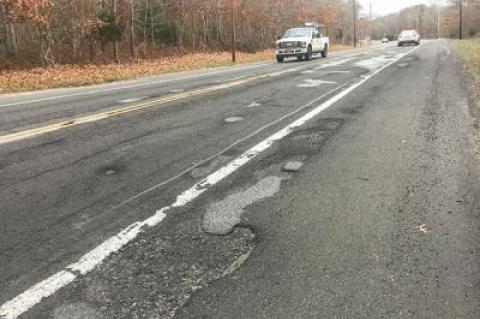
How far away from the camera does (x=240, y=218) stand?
3684mm

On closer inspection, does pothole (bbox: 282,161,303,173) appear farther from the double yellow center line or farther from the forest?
the forest

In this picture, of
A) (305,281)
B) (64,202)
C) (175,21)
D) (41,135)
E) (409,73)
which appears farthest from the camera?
(175,21)

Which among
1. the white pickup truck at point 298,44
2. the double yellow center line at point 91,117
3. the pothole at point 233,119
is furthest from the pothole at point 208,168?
the white pickup truck at point 298,44

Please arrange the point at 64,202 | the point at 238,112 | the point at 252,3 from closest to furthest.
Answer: the point at 64,202
the point at 238,112
the point at 252,3

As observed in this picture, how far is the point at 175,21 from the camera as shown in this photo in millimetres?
40469

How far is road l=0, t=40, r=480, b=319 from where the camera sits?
2604 mm

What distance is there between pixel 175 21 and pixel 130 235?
1558 inches

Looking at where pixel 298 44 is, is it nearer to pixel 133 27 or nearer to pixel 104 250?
pixel 133 27

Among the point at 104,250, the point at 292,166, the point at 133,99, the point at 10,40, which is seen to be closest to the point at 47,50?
the point at 10,40

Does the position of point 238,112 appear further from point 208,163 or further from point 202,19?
point 202,19

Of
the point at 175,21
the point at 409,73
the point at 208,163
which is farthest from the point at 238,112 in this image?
the point at 175,21

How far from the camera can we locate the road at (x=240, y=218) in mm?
2604

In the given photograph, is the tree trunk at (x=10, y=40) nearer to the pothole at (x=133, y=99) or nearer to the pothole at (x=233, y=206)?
the pothole at (x=133, y=99)

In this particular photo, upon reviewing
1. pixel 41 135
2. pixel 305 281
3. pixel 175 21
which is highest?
pixel 175 21
